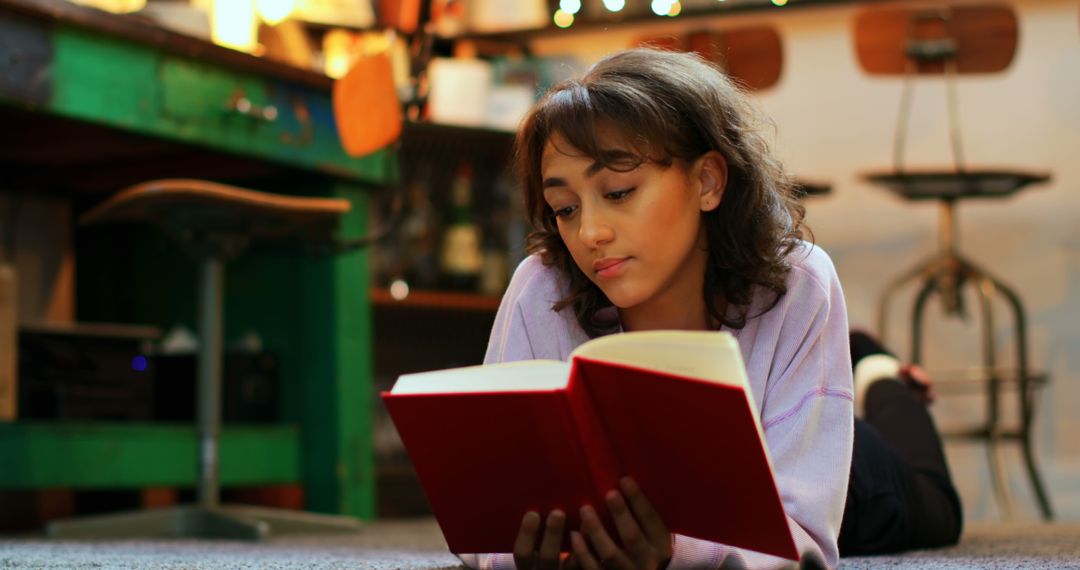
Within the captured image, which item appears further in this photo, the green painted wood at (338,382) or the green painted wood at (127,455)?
the green painted wood at (338,382)

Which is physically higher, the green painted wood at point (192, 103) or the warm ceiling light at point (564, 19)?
the warm ceiling light at point (564, 19)

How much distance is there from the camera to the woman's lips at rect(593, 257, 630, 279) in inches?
41.7

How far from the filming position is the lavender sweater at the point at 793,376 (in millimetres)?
1006

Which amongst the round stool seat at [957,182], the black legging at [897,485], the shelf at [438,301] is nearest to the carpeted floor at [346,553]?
the black legging at [897,485]

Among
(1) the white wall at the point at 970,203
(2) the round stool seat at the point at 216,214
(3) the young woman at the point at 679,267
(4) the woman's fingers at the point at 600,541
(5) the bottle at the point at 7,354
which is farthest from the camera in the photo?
(1) the white wall at the point at 970,203

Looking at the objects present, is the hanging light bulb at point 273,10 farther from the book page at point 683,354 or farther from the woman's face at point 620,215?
the book page at point 683,354

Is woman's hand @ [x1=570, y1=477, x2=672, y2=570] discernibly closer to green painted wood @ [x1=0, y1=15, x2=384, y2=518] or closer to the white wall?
green painted wood @ [x1=0, y1=15, x2=384, y2=518]

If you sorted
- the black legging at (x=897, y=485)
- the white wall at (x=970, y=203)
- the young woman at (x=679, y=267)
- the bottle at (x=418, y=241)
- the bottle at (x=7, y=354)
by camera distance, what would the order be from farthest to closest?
the white wall at (x=970, y=203) < the bottle at (x=418, y=241) < the bottle at (x=7, y=354) < the black legging at (x=897, y=485) < the young woman at (x=679, y=267)

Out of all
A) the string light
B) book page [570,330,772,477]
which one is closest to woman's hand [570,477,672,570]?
book page [570,330,772,477]

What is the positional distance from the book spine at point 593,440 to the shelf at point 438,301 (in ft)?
5.61

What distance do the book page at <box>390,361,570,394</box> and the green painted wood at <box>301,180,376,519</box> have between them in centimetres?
138

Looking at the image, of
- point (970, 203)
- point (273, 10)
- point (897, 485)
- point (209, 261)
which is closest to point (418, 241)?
point (273, 10)

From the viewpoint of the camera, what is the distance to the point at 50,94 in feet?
5.90

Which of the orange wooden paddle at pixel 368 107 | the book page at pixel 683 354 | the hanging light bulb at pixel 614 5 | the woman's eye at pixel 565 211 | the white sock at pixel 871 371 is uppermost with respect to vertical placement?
the hanging light bulb at pixel 614 5
